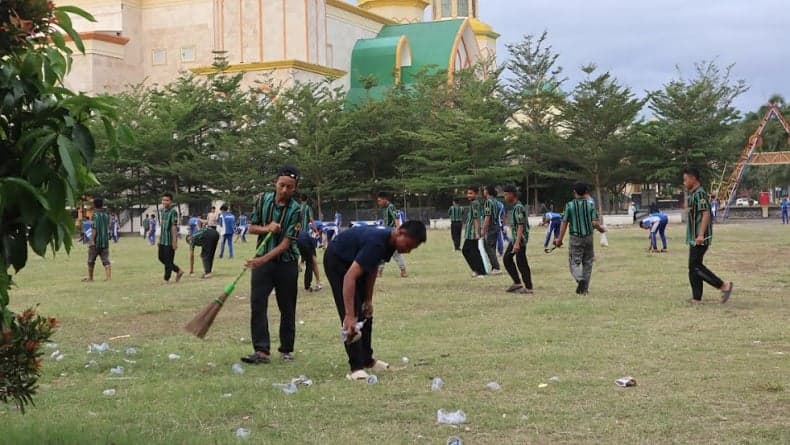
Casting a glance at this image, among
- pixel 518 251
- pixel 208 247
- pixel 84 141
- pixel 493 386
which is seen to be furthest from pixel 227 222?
pixel 84 141

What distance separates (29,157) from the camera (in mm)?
3953

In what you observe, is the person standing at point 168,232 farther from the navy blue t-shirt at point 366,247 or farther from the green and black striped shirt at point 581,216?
the navy blue t-shirt at point 366,247

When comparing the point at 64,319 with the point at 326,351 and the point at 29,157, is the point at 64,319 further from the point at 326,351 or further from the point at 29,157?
the point at 29,157

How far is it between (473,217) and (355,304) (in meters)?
9.44

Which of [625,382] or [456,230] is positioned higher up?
[456,230]

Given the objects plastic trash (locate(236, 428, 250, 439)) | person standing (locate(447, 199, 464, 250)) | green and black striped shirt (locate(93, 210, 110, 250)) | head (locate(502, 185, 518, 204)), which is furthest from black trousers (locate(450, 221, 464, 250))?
plastic trash (locate(236, 428, 250, 439))

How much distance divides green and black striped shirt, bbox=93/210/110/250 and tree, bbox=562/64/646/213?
31973mm

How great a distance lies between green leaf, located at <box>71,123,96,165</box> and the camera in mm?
4094

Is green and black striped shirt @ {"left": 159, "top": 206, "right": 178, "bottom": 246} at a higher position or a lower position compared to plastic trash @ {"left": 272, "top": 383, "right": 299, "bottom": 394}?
higher

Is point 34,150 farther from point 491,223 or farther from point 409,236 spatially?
point 491,223

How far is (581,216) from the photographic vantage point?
1338 cm

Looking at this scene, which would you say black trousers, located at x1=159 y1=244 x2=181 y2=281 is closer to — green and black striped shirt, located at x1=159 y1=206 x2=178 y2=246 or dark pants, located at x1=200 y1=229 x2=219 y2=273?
green and black striped shirt, located at x1=159 y1=206 x2=178 y2=246

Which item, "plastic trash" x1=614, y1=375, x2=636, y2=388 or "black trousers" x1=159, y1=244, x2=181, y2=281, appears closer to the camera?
"plastic trash" x1=614, y1=375, x2=636, y2=388

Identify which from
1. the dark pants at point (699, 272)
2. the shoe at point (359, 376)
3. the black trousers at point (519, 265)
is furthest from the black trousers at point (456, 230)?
the shoe at point (359, 376)
